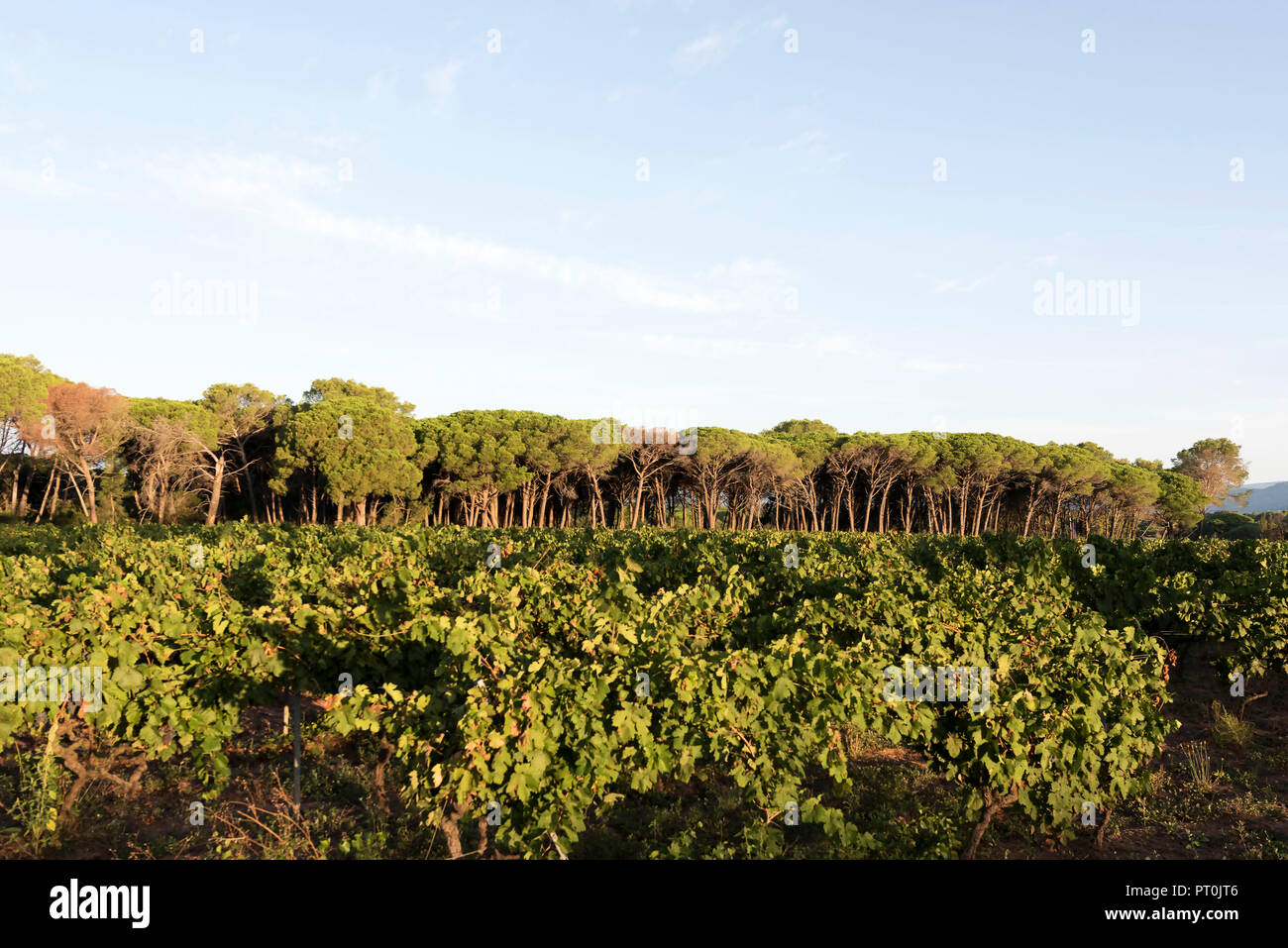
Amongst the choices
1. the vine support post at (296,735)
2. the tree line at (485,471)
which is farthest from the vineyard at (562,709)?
the tree line at (485,471)

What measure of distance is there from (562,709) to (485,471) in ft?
159

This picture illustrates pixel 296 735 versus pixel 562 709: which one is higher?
pixel 562 709

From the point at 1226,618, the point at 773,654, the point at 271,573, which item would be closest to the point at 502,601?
the point at 773,654

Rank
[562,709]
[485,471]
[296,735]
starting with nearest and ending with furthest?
[562,709]
[296,735]
[485,471]

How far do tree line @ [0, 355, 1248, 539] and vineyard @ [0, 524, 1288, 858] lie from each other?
111ft

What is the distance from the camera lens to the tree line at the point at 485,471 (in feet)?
147

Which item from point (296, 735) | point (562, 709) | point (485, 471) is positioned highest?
point (485, 471)

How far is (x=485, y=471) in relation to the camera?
51.8 m

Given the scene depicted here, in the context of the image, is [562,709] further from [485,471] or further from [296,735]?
[485,471]

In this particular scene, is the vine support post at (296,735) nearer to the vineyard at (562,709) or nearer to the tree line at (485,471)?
the vineyard at (562,709)

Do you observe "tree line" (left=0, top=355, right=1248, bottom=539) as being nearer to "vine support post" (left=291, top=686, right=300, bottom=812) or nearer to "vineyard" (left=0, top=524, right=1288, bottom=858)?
"vineyard" (left=0, top=524, right=1288, bottom=858)

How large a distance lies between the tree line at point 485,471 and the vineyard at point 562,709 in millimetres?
33807

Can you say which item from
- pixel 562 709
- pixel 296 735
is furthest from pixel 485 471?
pixel 562 709

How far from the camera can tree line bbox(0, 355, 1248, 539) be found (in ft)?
147
